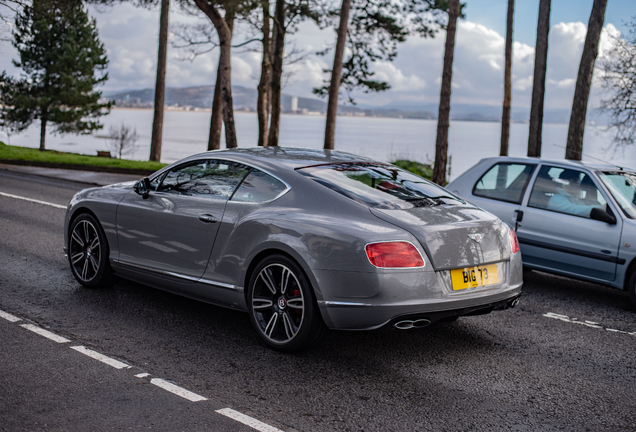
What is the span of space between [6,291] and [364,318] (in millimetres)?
3877

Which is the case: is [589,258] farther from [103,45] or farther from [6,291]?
[103,45]

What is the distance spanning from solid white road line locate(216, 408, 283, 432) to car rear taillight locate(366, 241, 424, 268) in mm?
1322

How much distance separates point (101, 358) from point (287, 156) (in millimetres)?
2247

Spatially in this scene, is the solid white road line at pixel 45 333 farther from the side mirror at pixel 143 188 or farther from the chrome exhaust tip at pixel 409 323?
the chrome exhaust tip at pixel 409 323

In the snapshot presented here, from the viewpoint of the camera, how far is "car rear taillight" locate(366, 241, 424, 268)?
4.42m

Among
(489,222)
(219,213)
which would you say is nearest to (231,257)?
(219,213)

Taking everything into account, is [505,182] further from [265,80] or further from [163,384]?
[265,80]

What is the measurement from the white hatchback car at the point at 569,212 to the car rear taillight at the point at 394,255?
3402 mm

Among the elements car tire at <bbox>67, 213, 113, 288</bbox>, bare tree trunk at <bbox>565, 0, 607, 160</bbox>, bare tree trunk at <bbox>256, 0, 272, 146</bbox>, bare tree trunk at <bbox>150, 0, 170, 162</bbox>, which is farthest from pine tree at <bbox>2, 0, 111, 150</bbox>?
car tire at <bbox>67, 213, 113, 288</bbox>

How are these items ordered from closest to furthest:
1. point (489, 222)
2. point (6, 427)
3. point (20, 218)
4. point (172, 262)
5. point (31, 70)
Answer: point (6, 427) < point (489, 222) < point (172, 262) < point (20, 218) < point (31, 70)

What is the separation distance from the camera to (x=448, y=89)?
62.2ft

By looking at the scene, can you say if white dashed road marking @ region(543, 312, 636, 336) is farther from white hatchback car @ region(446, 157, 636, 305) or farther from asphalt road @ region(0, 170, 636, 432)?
white hatchback car @ region(446, 157, 636, 305)

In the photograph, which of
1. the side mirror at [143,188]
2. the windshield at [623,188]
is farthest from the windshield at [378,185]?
the windshield at [623,188]

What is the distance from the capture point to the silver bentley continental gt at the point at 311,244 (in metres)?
4.48
